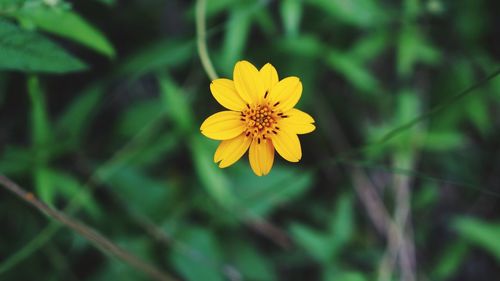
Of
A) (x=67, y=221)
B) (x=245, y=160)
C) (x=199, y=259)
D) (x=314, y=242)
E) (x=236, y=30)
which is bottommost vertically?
(x=67, y=221)

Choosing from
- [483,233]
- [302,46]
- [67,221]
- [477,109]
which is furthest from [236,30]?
[483,233]

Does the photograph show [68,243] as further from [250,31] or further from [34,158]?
[250,31]

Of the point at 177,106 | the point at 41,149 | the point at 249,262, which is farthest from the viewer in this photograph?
the point at 249,262

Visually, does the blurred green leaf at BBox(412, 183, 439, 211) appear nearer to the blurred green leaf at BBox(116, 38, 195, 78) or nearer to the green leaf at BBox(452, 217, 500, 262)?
the green leaf at BBox(452, 217, 500, 262)

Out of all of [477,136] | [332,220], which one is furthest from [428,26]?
[332,220]

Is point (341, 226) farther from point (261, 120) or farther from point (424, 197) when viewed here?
point (261, 120)

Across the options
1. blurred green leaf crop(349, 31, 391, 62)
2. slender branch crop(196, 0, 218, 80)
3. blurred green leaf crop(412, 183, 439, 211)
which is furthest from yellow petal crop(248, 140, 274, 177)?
blurred green leaf crop(412, 183, 439, 211)
